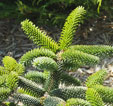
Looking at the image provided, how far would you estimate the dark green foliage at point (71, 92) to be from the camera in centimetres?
125

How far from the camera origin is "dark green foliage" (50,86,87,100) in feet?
4.11

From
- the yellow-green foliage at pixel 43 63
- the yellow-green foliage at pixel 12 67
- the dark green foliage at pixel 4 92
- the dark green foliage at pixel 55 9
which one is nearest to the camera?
the yellow-green foliage at pixel 43 63

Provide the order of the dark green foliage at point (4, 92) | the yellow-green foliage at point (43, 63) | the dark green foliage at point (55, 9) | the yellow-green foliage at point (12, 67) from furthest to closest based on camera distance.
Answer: the dark green foliage at point (55, 9)
the yellow-green foliage at point (12, 67)
the dark green foliage at point (4, 92)
the yellow-green foliage at point (43, 63)

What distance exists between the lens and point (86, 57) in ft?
3.77

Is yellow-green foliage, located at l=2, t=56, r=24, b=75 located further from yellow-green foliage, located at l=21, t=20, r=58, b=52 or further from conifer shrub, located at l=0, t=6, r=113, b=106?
yellow-green foliage, located at l=21, t=20, r=58, b=52

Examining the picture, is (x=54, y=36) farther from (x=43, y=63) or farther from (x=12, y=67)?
(x=43, y=63)

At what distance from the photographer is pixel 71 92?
126 cm

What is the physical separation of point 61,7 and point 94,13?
1.61ft

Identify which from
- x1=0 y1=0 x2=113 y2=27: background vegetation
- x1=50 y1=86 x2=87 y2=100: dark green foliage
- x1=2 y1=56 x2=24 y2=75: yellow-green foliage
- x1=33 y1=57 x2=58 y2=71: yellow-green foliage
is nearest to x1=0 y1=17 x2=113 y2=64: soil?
x1=0 y1=0 x2=113 y2=27: background vegetation

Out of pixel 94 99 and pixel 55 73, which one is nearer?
pixel 94 99

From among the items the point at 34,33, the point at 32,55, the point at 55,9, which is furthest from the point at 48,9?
the point at 32,55

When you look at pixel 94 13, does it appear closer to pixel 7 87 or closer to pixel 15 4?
pixel 15 4

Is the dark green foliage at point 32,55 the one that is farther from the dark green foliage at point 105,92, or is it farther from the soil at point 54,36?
the soil at point 54,36

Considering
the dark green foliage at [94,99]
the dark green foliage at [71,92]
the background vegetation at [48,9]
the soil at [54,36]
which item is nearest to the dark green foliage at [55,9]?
the background vegetation at [48,9]
